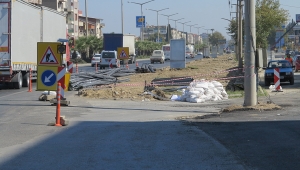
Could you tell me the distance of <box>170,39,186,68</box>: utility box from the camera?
47.9 m

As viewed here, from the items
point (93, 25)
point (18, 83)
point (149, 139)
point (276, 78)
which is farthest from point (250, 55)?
point (93, 25)

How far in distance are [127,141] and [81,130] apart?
2.51 meters

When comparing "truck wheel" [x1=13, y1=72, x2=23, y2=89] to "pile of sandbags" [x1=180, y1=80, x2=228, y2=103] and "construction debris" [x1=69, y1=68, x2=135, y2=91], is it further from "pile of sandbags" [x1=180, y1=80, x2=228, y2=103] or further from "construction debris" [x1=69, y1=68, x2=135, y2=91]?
"pile of sandbags" [x1=180, y1=80, x2=228, y2=103]

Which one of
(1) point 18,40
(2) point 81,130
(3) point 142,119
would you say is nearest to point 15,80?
(1) point 18,40

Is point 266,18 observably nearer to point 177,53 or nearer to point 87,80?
point 177,53

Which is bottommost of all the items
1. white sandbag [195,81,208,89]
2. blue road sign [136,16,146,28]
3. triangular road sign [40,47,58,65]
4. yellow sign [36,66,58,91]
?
Answer: white sandbag [195,81,208,89]

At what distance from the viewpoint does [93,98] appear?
81.8 ft

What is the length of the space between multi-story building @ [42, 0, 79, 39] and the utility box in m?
56.9

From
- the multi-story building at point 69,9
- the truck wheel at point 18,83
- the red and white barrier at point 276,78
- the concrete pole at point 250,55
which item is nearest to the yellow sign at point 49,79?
the concrete pole at point 250,55

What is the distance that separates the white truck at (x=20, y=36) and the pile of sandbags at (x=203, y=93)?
9.85 metres

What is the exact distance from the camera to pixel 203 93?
2402 centimetres

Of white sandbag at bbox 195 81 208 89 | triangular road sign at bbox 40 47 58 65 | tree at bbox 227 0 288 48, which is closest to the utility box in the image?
tree at bbox 227 0 288 48

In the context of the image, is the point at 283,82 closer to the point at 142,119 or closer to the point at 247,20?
the point at 247,20

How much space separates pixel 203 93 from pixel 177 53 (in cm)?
2460
